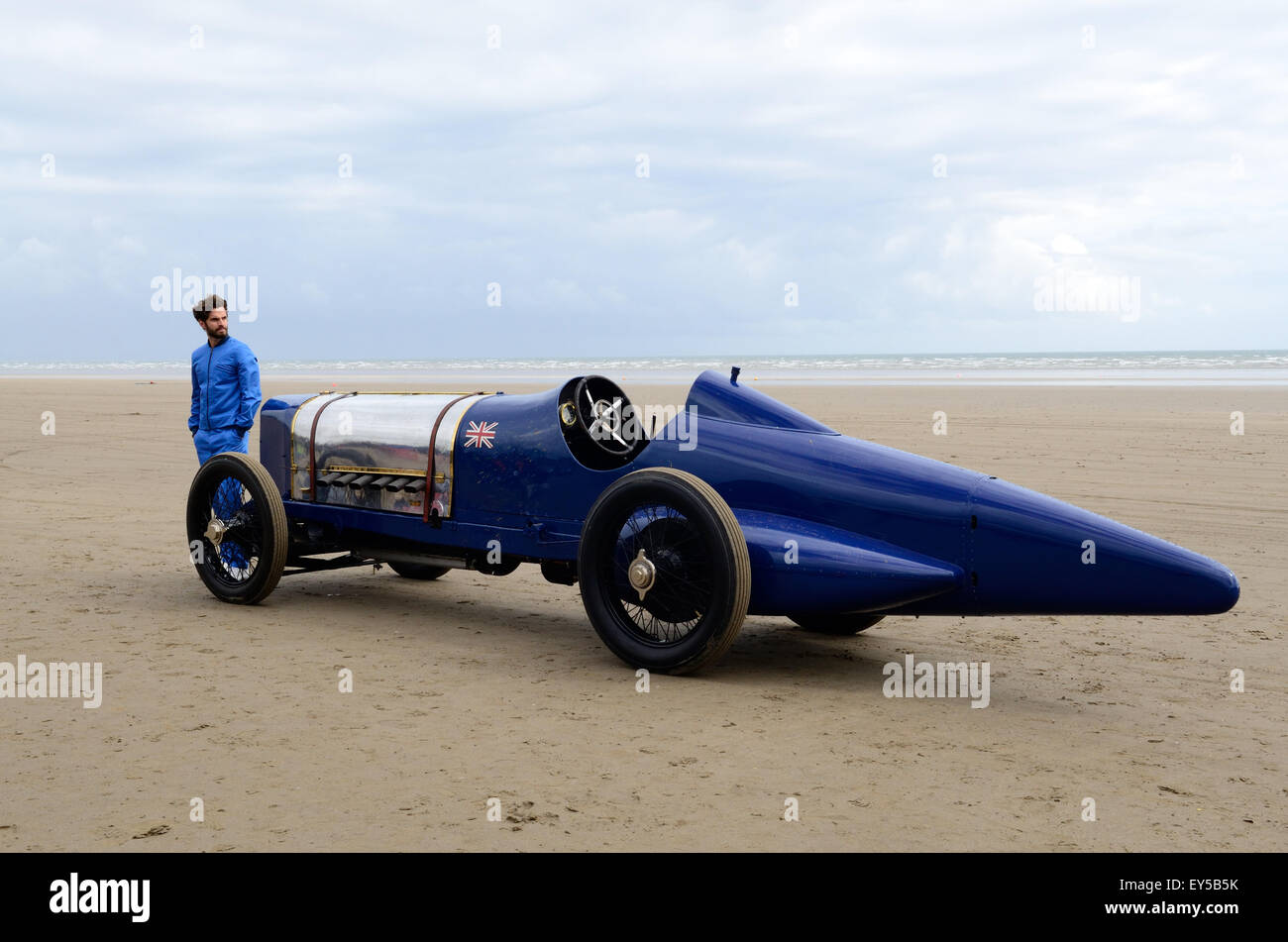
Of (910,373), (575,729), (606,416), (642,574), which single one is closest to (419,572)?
(606,416)

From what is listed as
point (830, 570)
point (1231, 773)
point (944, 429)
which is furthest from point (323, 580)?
point (944, 429)

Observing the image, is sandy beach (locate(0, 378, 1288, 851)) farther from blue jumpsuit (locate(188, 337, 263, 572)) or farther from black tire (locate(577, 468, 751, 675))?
blue jumpsuit (locate(188, 337, 263, 572))

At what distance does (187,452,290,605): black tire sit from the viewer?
7.03 m

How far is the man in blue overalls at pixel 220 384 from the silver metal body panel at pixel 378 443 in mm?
564

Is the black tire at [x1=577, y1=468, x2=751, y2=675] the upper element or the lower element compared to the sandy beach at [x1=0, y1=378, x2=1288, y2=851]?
upper

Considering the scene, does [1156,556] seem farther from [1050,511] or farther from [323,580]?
[323,580]

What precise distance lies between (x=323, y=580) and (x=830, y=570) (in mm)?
4505

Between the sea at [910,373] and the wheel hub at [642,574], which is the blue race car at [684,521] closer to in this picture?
the wheel hub at [642,574]

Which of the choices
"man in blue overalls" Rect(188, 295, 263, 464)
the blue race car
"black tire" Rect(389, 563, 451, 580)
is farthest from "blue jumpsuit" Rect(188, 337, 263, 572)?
"black tire" Rect(389, 563, 451, 580)

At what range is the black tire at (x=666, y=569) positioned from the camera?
5277 mm

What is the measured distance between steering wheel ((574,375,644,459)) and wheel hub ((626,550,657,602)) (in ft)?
3.75

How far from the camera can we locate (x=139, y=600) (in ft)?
24.2

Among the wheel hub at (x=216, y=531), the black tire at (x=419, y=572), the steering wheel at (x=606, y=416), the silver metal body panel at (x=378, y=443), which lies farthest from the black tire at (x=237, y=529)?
the steering wheel at (x=606, y=416)

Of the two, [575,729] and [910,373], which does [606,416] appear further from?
[910,373]
